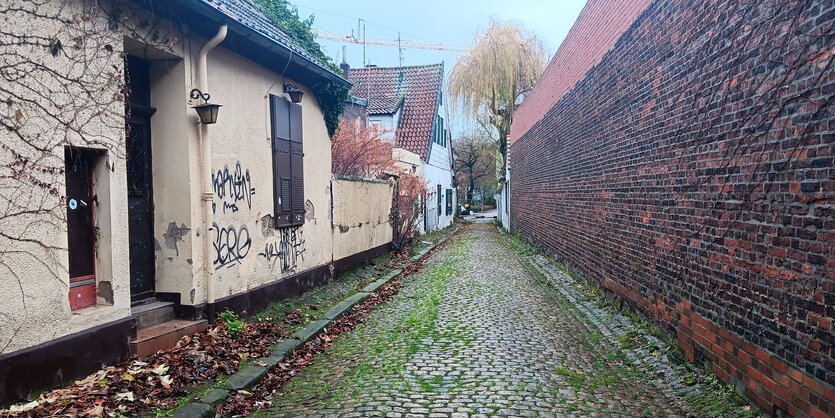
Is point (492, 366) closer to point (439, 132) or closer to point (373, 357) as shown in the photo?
point (373, 357)

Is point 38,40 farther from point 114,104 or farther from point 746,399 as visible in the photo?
point 746,399

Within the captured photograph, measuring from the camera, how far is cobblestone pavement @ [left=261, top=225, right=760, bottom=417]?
14.3 feet

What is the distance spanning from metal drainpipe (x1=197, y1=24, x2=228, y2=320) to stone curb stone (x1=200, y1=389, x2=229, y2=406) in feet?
6.52

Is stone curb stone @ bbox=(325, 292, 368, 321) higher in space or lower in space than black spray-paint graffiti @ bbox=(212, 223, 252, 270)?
lower

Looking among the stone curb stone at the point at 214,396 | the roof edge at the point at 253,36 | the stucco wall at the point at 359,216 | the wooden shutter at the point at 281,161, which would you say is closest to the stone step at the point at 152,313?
the stone curb stone at the point at 214,396

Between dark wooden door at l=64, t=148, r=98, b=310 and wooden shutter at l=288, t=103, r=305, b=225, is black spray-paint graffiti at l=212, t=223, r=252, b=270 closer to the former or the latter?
wooden shutter at l=288, t=103, r=305, b=225

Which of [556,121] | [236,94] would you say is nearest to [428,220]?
[556,121]

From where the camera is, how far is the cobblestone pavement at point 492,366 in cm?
435

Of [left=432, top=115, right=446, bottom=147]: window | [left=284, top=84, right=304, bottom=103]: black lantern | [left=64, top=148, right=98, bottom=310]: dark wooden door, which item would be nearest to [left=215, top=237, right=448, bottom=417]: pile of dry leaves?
[left=64, top=148, right=98, bottom=310]: dark wooden door

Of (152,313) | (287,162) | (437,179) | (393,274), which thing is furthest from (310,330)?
(437,179)

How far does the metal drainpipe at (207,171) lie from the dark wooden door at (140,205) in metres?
0.55

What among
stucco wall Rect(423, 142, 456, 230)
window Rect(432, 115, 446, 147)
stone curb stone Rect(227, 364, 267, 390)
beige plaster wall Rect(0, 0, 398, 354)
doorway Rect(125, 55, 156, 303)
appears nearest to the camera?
beige plaster wall Rect(0, 0, 398, 354)

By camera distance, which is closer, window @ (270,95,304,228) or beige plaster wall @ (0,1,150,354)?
beige plaster wall @ (0,1,150,354)

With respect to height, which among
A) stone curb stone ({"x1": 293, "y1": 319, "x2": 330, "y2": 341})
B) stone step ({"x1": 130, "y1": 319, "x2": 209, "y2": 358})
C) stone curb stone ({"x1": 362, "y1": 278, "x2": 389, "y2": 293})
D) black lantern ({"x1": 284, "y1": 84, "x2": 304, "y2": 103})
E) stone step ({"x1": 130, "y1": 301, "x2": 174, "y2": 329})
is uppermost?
black lantern ({"x1": 284, "y1": 84, "x2": 304, "y2": 103})
